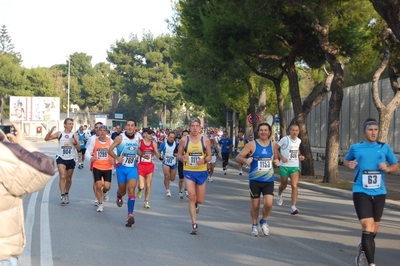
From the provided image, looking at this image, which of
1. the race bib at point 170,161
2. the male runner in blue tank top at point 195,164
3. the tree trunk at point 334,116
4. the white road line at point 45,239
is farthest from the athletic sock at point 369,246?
the tree trunk at point 334,116

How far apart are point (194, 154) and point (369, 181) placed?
3.52m

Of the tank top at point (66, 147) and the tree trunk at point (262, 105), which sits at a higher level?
the tree trunk at point (262, 105)

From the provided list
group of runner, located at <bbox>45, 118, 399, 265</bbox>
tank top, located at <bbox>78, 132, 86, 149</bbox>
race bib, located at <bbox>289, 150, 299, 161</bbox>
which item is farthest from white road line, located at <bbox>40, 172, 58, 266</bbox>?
tank top, located at <bbox>78, 132, 86, 149</bbox>

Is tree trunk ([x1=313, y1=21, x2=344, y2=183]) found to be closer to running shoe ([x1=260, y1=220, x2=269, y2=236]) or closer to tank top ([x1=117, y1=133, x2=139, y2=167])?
tank top ([x1=117, y1=133, x2=139, y2=167])

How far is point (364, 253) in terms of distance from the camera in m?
6.96

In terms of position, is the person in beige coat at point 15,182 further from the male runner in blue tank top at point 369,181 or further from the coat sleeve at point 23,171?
the male runner in blue tank top at point 369,181

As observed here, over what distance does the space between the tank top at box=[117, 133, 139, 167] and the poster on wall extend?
6569 centimetres

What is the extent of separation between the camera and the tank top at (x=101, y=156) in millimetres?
12344

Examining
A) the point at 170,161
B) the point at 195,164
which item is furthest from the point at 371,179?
the point at 170,161

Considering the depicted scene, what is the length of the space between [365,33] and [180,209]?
45.2ft

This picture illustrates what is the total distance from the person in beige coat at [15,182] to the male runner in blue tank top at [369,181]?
4.21m

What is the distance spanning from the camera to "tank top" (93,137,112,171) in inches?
486

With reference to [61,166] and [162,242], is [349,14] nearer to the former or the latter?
[61,166]

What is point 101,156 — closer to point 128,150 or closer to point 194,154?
point 128,150
